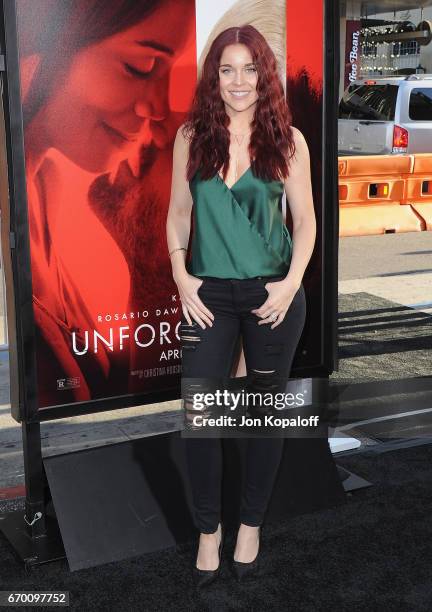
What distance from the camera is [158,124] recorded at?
3523 mm

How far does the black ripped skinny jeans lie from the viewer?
322cm

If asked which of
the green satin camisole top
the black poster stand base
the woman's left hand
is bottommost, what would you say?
the black poster stand base

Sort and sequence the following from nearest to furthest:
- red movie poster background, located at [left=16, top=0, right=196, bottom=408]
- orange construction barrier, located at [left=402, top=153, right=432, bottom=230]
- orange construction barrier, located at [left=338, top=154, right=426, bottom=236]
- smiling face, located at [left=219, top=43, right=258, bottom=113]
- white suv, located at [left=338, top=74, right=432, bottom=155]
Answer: smiling face, located at [left=219, top=43, right=258, bottom=113] → red movie poster background, located at [left=16, top=0, right=196, bottom=408] → orange construction barrier, located at [left=338, top=154, right=426, bottom=236] → orange construction barrier, located at [left=402, top=153, right=432, bottom=230] → white suv, located at [left=338, top=74, right=432, bottom=155]


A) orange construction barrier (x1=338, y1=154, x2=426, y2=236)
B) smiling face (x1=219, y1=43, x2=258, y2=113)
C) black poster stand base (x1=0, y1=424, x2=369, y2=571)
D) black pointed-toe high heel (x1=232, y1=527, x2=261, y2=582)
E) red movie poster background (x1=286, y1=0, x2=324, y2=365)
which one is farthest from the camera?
orange construction barrier (x1=338, y1=154, x2=426, y2=236)

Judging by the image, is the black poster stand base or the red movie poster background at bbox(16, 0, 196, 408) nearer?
the red movie poster background at bbox(16, 0, 196, 408)

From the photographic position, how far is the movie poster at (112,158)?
3275 millimetres

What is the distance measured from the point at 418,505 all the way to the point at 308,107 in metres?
1.96

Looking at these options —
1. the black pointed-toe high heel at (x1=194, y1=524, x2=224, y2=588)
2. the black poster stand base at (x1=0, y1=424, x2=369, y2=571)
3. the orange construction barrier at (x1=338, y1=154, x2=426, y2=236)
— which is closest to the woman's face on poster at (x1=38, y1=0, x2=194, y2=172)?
the black poster stand base at (x1=0, y1=424, x2=369, y2=571)

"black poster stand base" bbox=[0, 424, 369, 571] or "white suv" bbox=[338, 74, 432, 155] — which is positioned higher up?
"white suv" bbox=[338, 74, 432, 155]

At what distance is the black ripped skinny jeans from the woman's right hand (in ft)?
0.07

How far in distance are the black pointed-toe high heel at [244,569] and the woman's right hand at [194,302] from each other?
1.00m

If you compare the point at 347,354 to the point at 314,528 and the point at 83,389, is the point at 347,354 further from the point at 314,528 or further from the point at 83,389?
the point at 83,389

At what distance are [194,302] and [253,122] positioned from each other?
28.7 inches

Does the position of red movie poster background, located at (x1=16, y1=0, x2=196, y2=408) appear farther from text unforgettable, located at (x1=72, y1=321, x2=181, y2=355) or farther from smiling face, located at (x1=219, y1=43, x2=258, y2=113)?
smiling face, located at (x1=219, y1=43, x2=258, y2=113)
